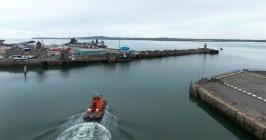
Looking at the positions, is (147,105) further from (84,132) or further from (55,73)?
(55,73)

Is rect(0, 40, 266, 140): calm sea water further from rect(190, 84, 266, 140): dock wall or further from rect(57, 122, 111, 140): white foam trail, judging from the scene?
rect(190, 84, 266, 140): dock wall

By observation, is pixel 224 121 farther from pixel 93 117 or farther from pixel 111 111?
pixel 93 117

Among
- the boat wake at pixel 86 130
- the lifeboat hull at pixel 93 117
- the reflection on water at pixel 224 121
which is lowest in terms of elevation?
the reflection on water at pixel 224 121

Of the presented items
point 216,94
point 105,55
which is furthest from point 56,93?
point 105,55

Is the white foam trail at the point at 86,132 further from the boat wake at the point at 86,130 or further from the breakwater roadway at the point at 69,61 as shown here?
the breakwater roadway at the point at 69,61

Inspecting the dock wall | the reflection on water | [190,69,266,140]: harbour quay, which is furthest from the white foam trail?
[190,69,266,140]: harbour quay

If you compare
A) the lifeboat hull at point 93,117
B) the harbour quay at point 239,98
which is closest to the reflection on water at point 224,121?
the harbour quay at point 239,98
